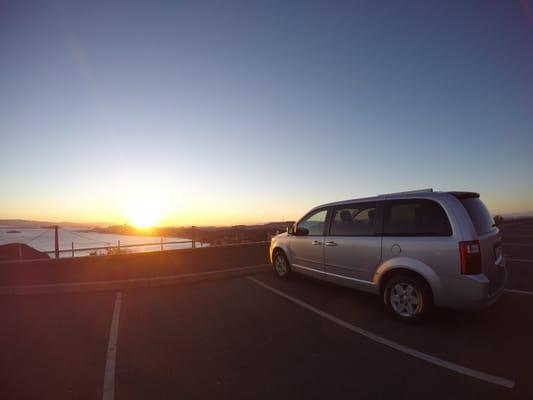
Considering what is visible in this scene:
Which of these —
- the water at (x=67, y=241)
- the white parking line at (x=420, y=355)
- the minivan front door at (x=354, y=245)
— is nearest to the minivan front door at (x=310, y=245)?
the minivan front door at (x=354, y=245)

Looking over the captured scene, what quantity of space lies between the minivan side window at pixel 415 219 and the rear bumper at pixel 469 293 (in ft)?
2.15

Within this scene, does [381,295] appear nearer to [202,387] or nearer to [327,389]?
[327,389]

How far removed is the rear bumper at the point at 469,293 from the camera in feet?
12.1

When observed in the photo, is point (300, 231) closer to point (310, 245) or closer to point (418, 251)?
point (310, 245)

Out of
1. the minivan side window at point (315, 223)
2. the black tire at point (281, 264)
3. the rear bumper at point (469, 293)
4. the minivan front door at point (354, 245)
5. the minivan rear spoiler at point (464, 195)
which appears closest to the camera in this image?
the rear bumper at point (469, 293)

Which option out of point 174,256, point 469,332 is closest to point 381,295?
point 469,332

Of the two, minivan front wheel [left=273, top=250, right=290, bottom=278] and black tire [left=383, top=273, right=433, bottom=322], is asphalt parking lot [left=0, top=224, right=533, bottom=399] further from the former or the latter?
minivan front wheel [left=273, top=250, right=290, bottom=278]

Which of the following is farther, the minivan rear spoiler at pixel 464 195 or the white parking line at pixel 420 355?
the minivan rear spoiler at pixel 464 195

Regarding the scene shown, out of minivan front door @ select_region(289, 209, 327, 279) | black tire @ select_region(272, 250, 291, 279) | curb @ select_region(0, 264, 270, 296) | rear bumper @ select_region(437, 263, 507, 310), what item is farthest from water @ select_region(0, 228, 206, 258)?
rear bumper @ select_region(437, 263, 507, 310)

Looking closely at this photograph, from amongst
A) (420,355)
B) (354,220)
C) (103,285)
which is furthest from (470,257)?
(103,285)

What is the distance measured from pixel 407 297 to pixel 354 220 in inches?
61.6

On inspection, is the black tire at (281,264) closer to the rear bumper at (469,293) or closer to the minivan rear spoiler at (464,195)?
the rear bumper at (469,293)

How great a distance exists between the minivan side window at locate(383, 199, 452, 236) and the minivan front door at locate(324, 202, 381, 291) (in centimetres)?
23

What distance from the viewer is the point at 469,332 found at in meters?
3.96
